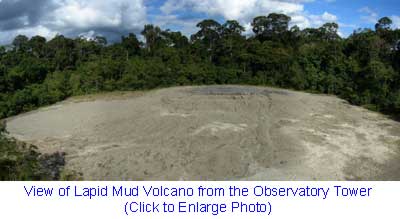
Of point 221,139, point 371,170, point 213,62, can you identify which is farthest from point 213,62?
point 371,170

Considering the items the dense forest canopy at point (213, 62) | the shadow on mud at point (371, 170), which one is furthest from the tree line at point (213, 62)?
the shadow on mud at point (371, 170)

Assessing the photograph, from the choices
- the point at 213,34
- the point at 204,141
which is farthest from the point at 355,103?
the point at 213,34

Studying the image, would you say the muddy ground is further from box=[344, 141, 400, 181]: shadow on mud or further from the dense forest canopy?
the dense forest canopy

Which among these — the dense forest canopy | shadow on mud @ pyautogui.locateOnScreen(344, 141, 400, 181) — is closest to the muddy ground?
shadow on mud @ pyautogui.locateOnScreen(344, 141, 400, 181)

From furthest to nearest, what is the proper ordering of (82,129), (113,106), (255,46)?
1. (255,46)
2. (113,106)
3. (82,129)

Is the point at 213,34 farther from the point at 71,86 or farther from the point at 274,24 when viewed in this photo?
the point at 71,86
